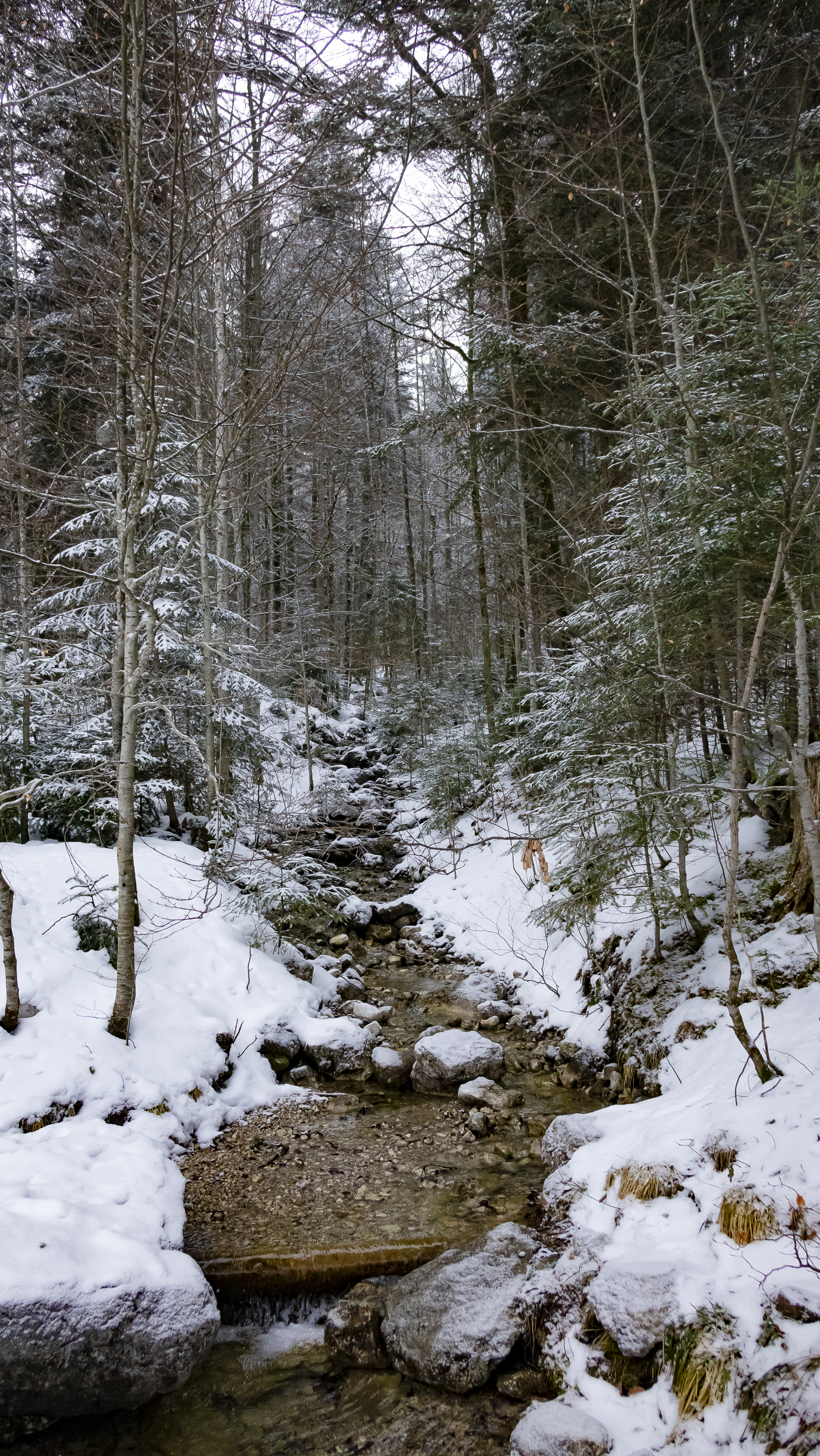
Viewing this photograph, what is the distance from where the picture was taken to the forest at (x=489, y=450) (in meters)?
3.52

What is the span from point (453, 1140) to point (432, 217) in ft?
22.5

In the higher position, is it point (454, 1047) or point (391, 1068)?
point (454, 1047)

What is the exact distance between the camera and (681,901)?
6121 millimetres

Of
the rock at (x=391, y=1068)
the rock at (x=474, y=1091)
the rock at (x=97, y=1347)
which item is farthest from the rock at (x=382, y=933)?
the rock at (x=97, y=1347)

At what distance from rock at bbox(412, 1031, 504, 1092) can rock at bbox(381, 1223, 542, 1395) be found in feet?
8.51

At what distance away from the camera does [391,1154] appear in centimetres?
582

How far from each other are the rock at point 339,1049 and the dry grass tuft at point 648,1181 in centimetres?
367

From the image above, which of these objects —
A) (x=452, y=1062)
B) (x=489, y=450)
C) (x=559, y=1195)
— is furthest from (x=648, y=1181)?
(x=489, y=450)

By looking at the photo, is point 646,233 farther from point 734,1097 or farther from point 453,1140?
point 453,1140

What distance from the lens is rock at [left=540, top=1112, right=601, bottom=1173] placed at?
497 cm

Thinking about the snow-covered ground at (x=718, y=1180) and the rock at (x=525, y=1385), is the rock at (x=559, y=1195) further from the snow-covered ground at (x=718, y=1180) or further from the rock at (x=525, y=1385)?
the rock at (x=525, y=1385)

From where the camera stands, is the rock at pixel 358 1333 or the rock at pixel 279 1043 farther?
the rock at pixel 279 1043

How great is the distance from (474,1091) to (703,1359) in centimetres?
368

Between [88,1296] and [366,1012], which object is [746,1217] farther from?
[366,1012]
